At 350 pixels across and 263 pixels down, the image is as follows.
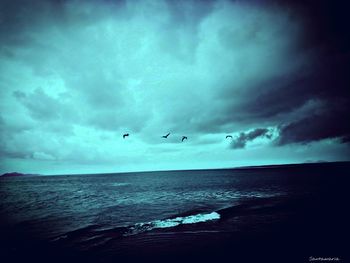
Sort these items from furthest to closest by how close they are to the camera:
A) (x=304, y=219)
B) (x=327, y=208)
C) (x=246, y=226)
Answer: (x=327, y=208), (x=304, y=219), (x=246, y=226)

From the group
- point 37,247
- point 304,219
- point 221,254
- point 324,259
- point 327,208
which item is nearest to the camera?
point 324,259

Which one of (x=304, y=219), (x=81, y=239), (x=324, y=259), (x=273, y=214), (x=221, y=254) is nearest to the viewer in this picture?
(x=324, y=259)

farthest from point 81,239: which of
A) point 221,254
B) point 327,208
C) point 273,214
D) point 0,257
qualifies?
point 327,208

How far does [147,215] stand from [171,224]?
6732 mm

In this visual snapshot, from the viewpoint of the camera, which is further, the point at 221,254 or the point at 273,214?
the point at 273,214

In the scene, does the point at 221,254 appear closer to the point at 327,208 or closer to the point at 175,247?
the point at 175,247

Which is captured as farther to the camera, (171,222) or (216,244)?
(171,222)

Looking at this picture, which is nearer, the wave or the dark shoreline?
the dark shoreline

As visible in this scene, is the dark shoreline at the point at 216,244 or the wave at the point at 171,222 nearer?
the dark shoreline at the point at 216,244

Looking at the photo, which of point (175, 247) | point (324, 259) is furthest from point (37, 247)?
point (324, 259)

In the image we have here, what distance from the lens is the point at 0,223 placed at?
85.3 feet

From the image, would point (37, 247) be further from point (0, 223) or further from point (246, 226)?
point (246, 226)

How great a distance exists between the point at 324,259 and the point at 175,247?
956 cm

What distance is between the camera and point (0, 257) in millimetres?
15086
